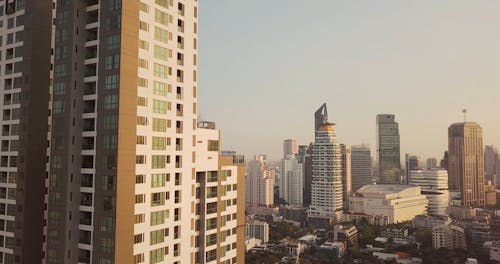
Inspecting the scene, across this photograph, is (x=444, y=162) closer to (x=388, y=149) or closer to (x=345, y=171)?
(x=388, y=149)

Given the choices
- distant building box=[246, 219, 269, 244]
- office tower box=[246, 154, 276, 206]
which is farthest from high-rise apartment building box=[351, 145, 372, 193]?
distant building box=[246, 219, 269, 244]

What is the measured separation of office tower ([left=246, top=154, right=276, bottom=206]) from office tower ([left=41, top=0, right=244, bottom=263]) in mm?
135943

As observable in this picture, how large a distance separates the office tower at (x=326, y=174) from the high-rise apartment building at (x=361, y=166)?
125 ft

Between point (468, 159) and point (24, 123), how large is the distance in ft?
494

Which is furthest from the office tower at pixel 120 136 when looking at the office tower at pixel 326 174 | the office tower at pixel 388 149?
the office tower at pixel 388 149

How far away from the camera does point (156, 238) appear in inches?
1097

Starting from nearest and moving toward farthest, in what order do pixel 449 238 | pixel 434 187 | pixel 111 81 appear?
pixel 111 81 < pixel 449 238 < pixel 434 187

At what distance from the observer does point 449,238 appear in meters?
86.0

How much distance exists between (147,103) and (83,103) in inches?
173

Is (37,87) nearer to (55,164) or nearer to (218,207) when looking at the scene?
(55,164)

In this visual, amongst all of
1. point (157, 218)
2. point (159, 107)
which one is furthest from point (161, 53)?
point (157, 218)

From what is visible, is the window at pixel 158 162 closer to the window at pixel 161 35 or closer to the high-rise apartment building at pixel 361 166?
the window at pixel 161 35

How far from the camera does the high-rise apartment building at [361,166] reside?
177500mm

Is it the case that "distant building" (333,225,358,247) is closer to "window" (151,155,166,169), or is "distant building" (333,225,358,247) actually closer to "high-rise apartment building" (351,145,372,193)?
"high-rise apartment building" (351,145,372,193)
